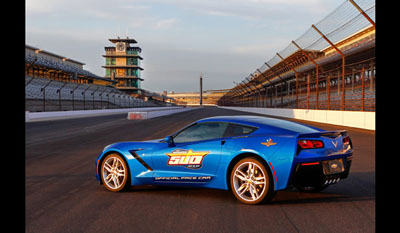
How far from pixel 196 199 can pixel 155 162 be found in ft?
2.75

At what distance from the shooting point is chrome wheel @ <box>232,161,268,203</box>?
4.98 metres

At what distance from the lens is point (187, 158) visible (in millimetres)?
5500

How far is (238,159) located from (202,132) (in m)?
0.79

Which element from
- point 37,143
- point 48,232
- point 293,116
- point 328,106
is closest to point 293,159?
point 48,232

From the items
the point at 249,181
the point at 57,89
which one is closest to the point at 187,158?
the point at 249,181

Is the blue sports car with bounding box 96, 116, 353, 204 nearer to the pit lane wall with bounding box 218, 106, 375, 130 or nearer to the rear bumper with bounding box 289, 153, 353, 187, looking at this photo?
the rear bumper with bounding box 289, 153, 353, 187

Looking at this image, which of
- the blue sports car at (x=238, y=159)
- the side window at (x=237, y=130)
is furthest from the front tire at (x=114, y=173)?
the side window at (x=237, y=130)

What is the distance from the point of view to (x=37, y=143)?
13648 millimetres

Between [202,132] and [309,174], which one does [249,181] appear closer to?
[309,174]

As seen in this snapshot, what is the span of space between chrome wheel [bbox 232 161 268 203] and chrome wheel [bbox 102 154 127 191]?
184 cm

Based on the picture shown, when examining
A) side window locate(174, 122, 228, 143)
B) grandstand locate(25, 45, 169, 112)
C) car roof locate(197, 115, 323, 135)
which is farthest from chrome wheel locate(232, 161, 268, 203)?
grandstand locate(25, 45, 169, 112)

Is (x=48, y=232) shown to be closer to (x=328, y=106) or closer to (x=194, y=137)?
(x=194, y=137)

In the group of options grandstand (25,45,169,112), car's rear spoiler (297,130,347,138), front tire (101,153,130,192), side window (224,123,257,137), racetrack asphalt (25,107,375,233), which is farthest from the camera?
grandstand (25,45,169,112)

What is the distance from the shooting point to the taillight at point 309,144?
4.82m
